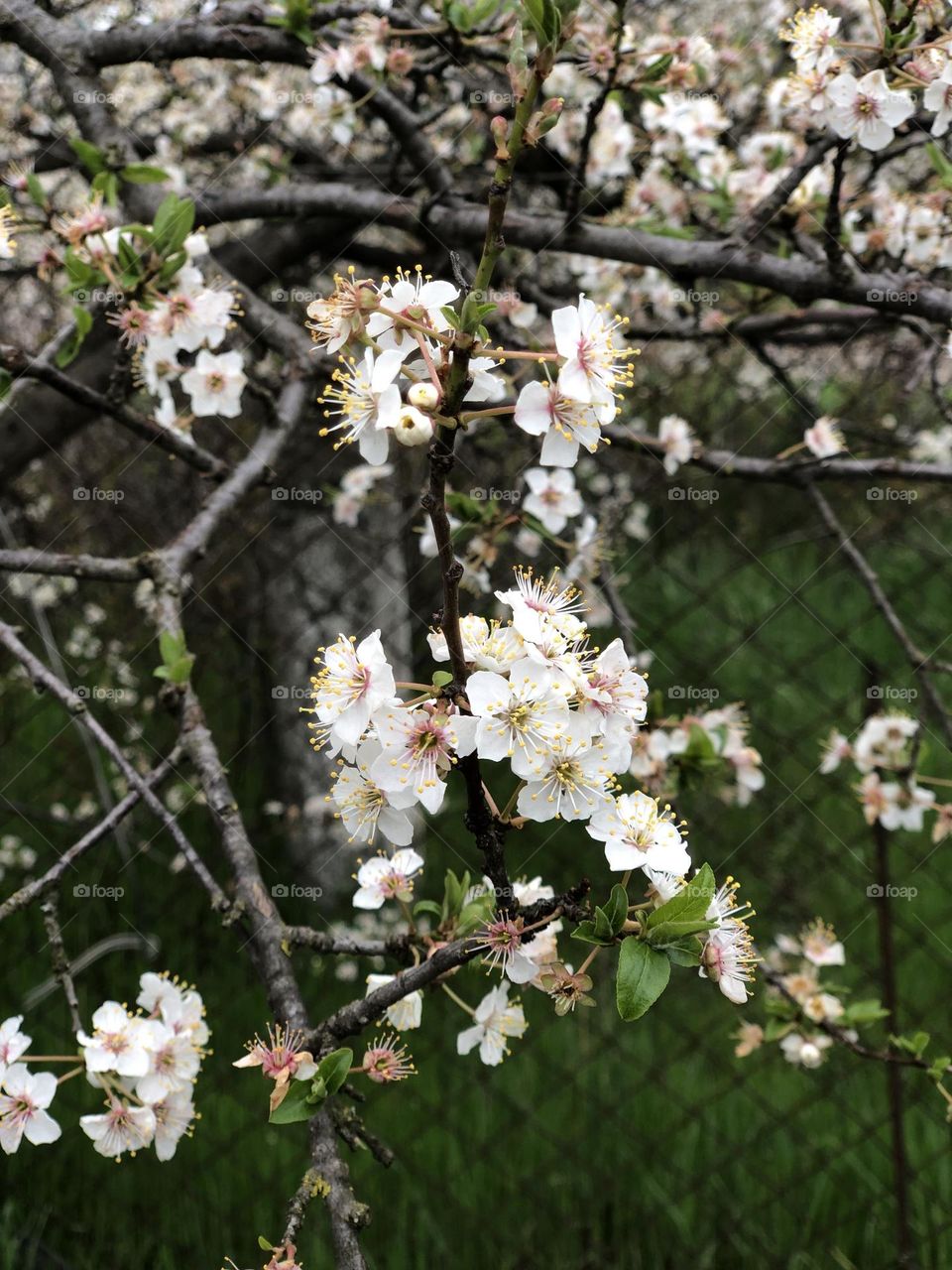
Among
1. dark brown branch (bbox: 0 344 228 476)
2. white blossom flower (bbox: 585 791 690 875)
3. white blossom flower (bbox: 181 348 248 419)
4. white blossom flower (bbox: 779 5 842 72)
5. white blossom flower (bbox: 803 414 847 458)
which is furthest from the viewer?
white blossom flower (bbox: 803 414 847 458)

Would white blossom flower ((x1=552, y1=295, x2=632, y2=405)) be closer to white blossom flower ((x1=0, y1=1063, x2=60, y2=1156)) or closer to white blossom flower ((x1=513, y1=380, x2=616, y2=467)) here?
white blossom flower ((x1=513, y1=380, x2=616, y2=467))

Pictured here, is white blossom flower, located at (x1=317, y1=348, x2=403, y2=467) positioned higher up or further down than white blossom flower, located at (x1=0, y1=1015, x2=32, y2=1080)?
higher up

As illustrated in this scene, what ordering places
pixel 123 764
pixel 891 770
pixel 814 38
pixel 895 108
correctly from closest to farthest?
pixel 123 764 → pixel 895 108 → pixel 814 38 → pixel 891 770

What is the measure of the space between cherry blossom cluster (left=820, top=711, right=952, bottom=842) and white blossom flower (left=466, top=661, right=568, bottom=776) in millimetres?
1247

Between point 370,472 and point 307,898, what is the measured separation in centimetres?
124

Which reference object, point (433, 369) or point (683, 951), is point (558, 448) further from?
point (683, 951)

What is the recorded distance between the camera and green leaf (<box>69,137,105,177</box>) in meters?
1.65

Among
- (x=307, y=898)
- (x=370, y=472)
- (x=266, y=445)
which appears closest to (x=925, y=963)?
(x=307, y=898)

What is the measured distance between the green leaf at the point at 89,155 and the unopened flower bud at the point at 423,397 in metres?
1.19

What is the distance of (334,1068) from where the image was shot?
2.97ft

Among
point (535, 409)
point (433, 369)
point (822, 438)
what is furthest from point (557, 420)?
point (822, 438)

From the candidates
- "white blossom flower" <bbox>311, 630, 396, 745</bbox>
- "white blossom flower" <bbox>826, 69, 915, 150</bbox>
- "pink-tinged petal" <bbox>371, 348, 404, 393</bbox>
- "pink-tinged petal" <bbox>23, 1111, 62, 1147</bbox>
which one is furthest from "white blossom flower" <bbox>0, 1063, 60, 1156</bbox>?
"white blossom flower" <bbox>826, 69, 915, 150</bbox>

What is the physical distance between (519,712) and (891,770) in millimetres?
1354

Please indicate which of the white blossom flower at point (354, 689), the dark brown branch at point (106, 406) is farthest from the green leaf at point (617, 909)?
the dark brown branch at point (106, 406)
